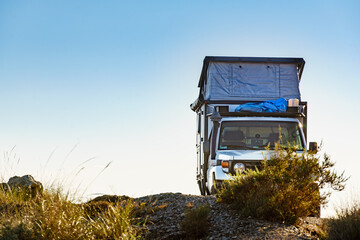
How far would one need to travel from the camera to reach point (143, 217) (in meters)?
10.1

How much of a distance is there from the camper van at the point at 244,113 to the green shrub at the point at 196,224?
200 centimetres

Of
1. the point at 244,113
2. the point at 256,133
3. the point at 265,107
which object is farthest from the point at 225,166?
the point at 265,107

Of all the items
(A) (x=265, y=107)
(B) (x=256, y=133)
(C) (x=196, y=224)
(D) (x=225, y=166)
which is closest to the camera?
(C) (x=196, y=224)

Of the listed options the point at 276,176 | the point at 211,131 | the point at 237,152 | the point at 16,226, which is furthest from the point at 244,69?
the point at 16,226

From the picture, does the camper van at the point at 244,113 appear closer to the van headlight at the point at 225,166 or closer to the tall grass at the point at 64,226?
the van headlight at the point at 225,166

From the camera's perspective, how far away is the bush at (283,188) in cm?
922

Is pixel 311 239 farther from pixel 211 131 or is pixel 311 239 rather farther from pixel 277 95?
pixel 277 95

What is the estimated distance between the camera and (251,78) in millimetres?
15844

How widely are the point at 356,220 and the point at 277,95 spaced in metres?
7.95

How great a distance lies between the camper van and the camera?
12688mm

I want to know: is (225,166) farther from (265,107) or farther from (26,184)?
(26,184)

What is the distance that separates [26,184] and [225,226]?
632cm

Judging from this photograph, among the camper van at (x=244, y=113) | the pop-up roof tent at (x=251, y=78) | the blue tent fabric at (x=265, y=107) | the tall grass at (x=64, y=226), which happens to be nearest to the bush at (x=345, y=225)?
the camper van at (x=244, y=113)

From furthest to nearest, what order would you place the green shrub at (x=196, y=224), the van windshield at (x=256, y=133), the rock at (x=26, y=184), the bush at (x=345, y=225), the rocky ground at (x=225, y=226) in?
the van windshield at (x=256, y=133) < the rock at (x=26, y=184) < the green shrub at (x=196, y=224) < the rocky ground at (x=225, y=226) < the bush at (x=345, y=225)
